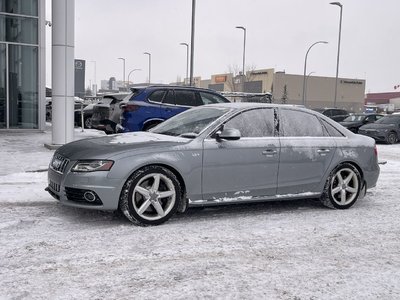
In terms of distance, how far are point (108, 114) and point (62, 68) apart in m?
1.63

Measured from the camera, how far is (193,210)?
247 inches

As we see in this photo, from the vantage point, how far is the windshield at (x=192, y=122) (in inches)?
236

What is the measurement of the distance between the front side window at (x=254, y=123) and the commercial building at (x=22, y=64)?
13.5 m

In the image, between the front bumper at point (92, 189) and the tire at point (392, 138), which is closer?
the front bumper at point (92, 189)

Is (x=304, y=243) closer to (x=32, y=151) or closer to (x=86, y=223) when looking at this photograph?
(x=86, y=223)

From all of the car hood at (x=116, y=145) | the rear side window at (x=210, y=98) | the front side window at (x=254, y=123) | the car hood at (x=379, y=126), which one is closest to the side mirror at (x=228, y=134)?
the front side window at (x=254, y=123)

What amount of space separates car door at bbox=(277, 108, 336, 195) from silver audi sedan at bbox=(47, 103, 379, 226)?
0.5 inches

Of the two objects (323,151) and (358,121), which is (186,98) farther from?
(358,121)

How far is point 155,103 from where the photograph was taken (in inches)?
433

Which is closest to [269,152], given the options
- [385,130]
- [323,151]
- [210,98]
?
[323,151]

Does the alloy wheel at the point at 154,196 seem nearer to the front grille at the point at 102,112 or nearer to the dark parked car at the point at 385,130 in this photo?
the front grille at the point at 102,112

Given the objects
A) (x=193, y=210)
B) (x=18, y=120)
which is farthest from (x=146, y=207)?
(x=18, y=120)

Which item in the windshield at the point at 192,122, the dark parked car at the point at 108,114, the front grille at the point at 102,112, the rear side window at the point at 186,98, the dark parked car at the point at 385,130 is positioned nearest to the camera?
the windshield at the point at 192,122

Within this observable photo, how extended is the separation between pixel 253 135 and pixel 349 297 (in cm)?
283
